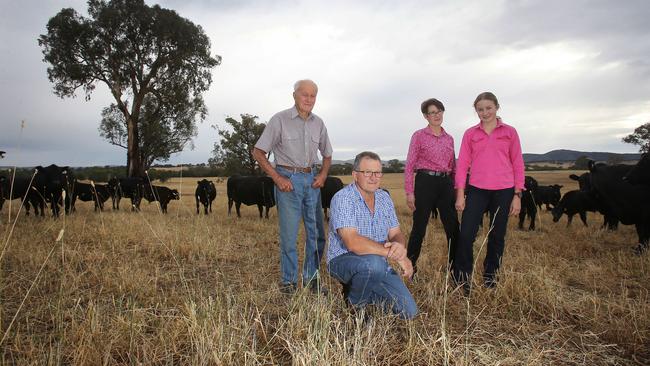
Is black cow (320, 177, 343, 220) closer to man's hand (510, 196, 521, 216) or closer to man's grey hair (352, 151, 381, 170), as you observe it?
man's hand (510, 196, 521, 216)

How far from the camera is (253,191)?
47.7 feet

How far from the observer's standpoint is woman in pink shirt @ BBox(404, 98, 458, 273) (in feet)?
15.5

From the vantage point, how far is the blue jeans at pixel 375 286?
9.89 feet

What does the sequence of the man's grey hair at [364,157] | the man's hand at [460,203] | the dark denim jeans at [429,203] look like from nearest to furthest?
the man's grey hair at [364,157]
the man's hand at [460,203]
the dark denim jeans at [429,203]

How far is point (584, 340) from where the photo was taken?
3041mm

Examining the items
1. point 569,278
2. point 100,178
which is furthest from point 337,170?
point 569,278

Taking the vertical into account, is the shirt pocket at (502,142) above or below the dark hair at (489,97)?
below

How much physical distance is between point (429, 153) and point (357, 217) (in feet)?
6.22

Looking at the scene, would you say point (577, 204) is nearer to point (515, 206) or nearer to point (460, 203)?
point (515, 206)

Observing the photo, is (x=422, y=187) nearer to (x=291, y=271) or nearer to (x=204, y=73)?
(x=291, y=271)

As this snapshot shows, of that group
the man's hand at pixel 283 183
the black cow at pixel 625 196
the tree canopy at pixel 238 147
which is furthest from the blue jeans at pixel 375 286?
the tree canopy at pixel 238 147

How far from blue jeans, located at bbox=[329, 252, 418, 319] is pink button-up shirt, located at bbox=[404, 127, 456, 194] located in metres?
1.89

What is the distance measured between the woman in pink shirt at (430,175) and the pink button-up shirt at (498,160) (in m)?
0.42

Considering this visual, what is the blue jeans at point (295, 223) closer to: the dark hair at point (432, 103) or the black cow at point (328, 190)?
the dark hair at point (432, 103)
